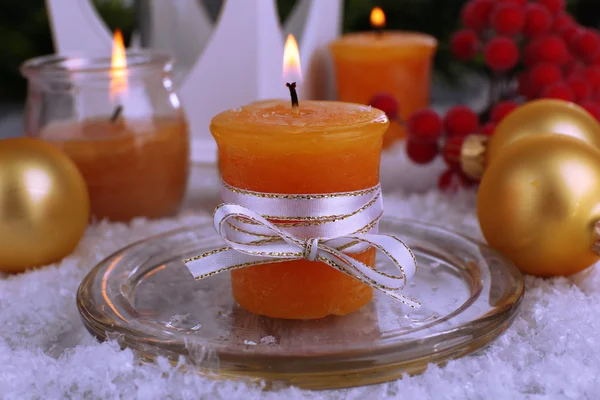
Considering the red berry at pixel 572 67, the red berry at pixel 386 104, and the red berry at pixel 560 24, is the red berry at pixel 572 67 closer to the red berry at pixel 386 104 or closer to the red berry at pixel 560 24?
the red berry at pixel 560 24

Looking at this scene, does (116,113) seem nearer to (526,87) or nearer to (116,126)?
(116,126)

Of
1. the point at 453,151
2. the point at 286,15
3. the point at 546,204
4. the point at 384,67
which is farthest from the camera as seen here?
Answer: the point at 286,15

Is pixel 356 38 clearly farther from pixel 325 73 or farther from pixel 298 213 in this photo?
pixel 298 213

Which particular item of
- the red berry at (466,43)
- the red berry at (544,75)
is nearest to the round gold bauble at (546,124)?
the red berry at (544,75)

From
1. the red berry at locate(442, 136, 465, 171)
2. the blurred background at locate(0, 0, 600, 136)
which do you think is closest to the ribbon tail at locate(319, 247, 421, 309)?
the red berry at locate(442, 136, 465, 171)

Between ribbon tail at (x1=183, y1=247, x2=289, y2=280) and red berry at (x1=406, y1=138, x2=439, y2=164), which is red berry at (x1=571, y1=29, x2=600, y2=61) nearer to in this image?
red berry at (x1=406, y1=138, x2=439, y2=164)

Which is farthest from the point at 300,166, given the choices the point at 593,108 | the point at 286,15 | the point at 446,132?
the point at 286,15
